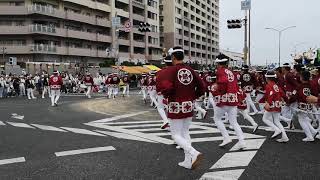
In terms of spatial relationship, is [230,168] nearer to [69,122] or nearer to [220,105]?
[220,105]

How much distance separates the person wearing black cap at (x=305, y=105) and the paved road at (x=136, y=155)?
38 cm

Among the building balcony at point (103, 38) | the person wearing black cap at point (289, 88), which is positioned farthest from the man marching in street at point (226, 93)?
the building balcony at point (103, 38)

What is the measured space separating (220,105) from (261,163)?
2.05m

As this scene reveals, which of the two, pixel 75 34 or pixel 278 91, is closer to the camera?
pixel 278 91

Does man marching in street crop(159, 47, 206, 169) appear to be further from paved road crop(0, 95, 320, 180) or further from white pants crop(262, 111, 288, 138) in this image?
white pants crop(262, 111, 288, 138)

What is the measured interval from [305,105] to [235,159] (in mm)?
3289

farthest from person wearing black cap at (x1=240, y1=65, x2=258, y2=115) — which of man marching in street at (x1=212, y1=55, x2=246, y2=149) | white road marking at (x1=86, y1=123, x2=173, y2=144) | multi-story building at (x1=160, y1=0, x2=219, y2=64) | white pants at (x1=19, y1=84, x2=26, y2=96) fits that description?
multi-story building at (x1=160, y1=0, x2=219, y2=64)

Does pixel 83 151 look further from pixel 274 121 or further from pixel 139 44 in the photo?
pixel 139 44

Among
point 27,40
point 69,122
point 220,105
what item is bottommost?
point 69,122

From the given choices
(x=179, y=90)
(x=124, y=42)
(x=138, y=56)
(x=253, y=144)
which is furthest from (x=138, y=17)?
(x=179, y=90)

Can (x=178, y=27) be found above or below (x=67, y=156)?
above

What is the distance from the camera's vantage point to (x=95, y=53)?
217 feet

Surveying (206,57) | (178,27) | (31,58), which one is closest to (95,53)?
(31,58)

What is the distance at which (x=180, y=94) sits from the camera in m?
7.60
